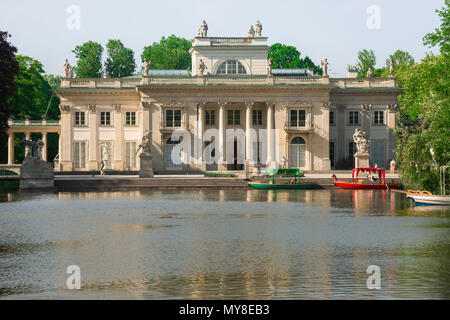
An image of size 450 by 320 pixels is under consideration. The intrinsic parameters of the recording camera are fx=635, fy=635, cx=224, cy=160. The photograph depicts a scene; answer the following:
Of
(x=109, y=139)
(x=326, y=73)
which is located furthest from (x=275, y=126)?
(x=109, y=139)

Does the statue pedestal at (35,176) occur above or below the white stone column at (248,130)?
below

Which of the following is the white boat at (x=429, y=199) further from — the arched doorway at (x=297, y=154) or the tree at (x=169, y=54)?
the tree at (x=169, y=54)

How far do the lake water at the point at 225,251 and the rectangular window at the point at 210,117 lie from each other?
128 feet

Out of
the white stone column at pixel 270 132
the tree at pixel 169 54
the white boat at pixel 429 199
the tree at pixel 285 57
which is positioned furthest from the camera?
the tree at pixel 169 54

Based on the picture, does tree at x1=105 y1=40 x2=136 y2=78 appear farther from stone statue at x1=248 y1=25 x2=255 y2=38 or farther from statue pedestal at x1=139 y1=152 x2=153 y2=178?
statue pedestal at x1=139 y1=152 x2=153 y2=178

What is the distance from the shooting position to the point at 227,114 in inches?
2876

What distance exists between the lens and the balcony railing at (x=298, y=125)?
7088cm

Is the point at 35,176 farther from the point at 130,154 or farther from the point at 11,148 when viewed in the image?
the point at 11,148

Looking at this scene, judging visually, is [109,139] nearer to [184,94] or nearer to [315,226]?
[184,94]

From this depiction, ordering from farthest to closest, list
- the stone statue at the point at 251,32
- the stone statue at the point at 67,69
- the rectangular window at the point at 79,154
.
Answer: the stone statue at the point at 251,32, the stone statue at the point at 67,69, the rectangular window at the point at 79,154

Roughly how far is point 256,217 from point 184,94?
43.3 metres

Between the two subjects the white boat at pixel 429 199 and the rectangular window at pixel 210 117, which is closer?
the white boat at pixel 429 199

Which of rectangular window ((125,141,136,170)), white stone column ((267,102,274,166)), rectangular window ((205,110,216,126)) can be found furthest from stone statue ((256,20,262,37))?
rectangular window ((125,141,136,170))

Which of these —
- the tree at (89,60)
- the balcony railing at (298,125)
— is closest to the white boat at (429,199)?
the balcony railing at (298,125)
